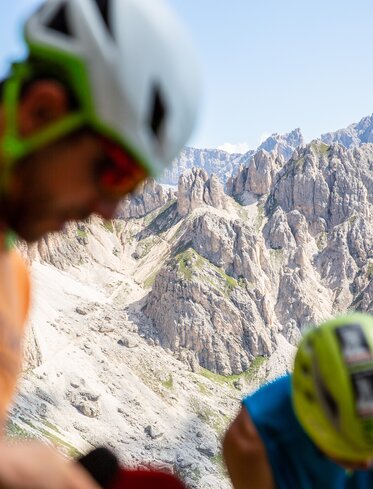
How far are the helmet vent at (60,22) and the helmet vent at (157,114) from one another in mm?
611

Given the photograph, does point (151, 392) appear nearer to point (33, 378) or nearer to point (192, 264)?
point (33, 378)

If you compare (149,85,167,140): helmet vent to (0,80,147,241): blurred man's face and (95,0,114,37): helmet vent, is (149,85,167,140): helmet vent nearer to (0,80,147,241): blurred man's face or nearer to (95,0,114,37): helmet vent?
(0,80,147,241): blurred man's face

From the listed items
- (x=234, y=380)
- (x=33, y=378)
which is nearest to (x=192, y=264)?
(x=234, y=380)

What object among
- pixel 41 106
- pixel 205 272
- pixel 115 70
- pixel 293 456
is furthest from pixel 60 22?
pixel 205 272

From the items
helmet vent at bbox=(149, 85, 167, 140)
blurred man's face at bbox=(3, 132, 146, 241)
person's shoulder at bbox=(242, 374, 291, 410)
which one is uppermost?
helmet vent at bbox=(149, 85, 167, 140)

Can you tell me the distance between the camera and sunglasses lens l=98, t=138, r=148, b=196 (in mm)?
3023

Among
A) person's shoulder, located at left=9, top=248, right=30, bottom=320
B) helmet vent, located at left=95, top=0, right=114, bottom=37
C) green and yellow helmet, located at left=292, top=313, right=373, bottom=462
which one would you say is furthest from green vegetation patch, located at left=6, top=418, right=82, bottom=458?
helmet vent, located at left=95, top=0, right=114, bottom=37

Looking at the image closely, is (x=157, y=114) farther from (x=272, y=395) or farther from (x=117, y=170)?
(x=272, y=395)

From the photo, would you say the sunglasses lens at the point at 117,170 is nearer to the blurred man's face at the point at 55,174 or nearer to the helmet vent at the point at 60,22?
the blurred man's face at the point at 55,174

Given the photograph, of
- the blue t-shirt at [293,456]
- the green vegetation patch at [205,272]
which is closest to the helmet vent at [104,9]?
the blue t-shirt at [293,456]

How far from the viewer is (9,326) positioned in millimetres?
3096

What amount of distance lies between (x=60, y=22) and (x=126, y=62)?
45 centimetres

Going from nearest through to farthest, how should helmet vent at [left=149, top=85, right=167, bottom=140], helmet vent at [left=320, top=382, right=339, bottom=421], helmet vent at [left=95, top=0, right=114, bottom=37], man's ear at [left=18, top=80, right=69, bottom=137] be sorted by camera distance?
1. man's ear at [left=18, top=80, right=69, bottom=137]
2. helmet vent at [left=95, top=0, right=114, bottom=37]
3. helmet vent at [left=149, top=85, right=167, bottom=140]
4. helmet vent at [left=320, top=382, right=339, bottom=421]

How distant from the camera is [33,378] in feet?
429
